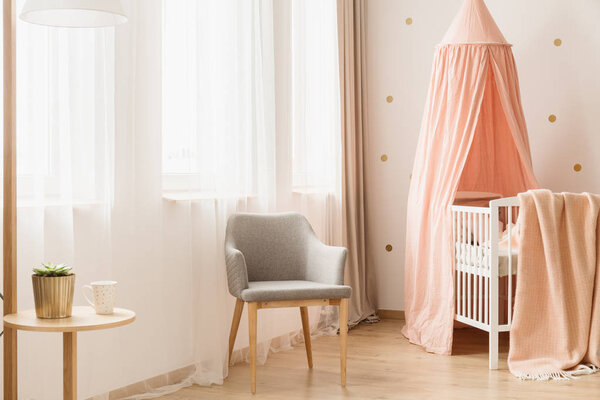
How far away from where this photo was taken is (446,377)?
3.32 m

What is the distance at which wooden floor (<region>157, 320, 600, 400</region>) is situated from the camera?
9.94 ft

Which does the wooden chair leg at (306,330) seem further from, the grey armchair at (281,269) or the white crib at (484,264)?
the white crib at (484,264)

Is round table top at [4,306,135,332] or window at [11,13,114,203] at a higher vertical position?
window at [11,13,114,203]

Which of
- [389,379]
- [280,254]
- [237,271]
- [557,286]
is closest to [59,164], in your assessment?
[237,271]

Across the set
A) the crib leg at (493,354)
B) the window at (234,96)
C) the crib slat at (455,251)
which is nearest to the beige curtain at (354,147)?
the window at (234,96)

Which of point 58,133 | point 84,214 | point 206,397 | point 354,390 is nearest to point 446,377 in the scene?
point 354,390

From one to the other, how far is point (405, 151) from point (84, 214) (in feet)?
Answer: 8.37

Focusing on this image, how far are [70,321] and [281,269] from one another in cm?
157

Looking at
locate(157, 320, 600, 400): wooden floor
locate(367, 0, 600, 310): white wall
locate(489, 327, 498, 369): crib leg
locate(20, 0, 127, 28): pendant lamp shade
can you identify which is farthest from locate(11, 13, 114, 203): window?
locate(367, 0, 600, 310): white wall

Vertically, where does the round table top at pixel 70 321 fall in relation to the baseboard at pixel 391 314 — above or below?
above

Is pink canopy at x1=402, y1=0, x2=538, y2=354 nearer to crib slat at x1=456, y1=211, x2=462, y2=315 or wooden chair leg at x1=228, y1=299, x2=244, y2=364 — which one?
crib slat at x1=456, y1=211, x2=462, y2=315

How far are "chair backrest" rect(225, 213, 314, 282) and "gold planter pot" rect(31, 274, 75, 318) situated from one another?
1348 millimetres

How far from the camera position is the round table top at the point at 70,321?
76.7 inches

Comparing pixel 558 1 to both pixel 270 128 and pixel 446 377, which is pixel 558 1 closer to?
pixel 270 128
